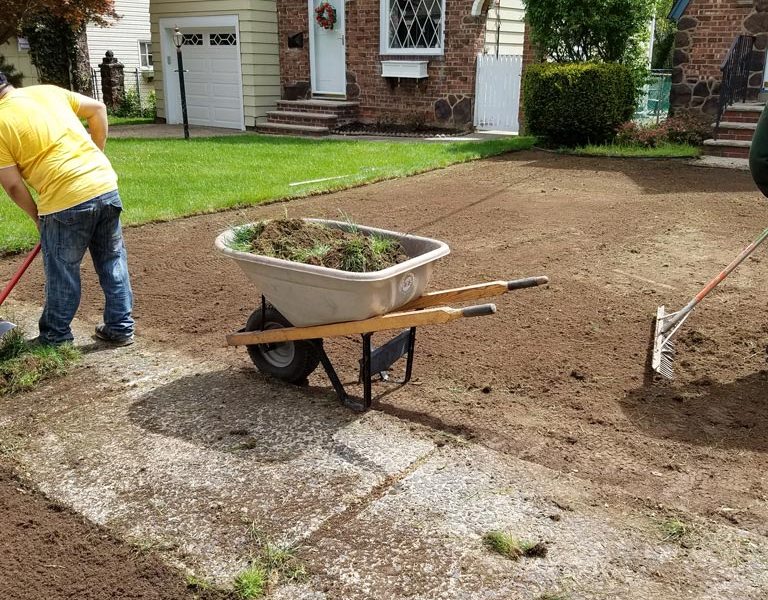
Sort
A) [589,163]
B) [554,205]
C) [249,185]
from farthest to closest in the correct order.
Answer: [589,163]
[249,185]
[554,205]

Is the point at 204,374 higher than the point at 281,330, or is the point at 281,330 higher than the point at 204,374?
the point at 281,330

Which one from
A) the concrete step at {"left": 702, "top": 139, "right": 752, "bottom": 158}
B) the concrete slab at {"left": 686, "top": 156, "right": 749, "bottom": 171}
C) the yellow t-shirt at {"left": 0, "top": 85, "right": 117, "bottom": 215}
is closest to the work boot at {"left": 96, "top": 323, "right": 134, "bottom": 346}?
the yellow t-shirt at {"left": 0, "top": 85, "right": 117, "bottom": 215}

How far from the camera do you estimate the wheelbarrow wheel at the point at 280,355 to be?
4.04 m

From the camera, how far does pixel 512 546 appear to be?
2.66 meters

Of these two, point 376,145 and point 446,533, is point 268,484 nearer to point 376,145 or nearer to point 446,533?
point 446,533

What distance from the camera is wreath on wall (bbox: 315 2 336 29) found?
54.5 ft

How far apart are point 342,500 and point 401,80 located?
14.5 metres

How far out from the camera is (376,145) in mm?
13992

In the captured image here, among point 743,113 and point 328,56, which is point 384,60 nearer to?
point 328,56

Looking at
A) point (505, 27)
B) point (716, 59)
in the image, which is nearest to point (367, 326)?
point (716, 59)

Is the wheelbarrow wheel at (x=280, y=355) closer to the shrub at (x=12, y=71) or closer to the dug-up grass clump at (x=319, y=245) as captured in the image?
the dug-up grass clump at (x=319, y=245)

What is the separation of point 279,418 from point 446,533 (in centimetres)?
125

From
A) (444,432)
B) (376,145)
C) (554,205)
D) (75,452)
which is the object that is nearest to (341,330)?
(444,432)

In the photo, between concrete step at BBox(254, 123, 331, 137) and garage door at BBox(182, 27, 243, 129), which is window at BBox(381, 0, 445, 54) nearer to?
concrete step at BBox(254, 123, 331, 137)
